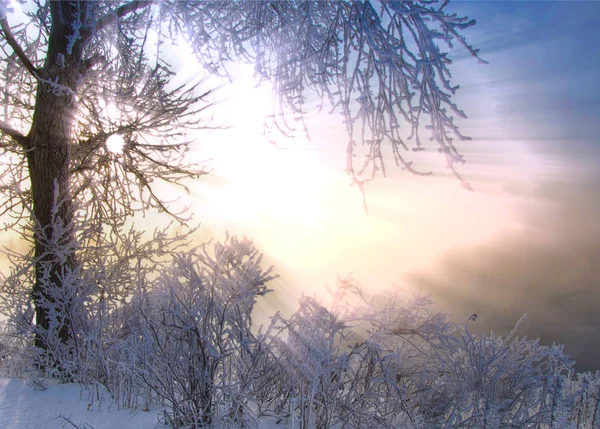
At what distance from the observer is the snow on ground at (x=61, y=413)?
3133 mm

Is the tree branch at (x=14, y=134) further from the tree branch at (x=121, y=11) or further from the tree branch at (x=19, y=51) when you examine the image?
the tree branch at (x=121, y=11)

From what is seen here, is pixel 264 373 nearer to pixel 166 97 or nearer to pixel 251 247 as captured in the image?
pixel 251 247

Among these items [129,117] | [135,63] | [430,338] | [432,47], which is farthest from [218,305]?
[135,63]

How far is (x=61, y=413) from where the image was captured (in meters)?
3.39

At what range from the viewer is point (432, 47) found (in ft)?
10.1

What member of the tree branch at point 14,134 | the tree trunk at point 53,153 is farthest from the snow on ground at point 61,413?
the tree branch at point 14,134

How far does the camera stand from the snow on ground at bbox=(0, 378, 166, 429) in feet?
10.3

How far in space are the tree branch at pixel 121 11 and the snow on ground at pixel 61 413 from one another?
15.8 ft

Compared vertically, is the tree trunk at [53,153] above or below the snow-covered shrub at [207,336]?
above

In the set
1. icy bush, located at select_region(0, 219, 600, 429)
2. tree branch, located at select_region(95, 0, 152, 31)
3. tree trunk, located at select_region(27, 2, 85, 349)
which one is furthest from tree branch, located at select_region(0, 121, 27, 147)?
icy bush, located at select_region(0, 219, 600, 429)

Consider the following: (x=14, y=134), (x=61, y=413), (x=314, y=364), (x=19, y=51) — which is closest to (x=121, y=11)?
(x=19, y=51)

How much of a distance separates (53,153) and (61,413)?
3723 millimetres

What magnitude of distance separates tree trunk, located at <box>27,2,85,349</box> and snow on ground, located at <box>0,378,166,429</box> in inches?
70.8

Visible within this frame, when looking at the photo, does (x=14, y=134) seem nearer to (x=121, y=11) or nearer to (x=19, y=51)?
(x=19, y=51)
